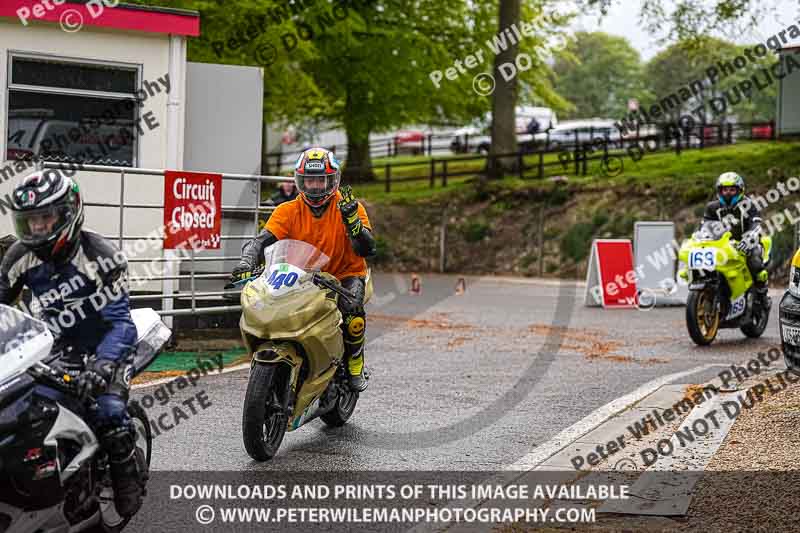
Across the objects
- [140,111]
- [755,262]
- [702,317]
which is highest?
[140,111]

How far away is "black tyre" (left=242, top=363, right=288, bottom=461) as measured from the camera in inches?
273

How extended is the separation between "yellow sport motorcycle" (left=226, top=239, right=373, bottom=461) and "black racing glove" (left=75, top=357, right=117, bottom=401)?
1.76 meters

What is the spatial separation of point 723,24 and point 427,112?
33.7 ft

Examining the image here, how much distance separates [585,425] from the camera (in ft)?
28.3

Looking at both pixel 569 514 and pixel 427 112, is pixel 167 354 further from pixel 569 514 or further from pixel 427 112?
pixel 427 112

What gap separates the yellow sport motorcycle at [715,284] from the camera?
13.3m

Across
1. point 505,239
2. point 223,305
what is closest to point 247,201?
point 223,305

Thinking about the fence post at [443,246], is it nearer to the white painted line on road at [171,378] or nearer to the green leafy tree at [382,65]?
the green leafy tree at [382,65]

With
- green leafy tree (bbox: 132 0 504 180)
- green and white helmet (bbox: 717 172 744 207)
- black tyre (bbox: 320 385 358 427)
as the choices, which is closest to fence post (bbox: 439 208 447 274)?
green leafy tree (bbox: 132 0 504 180)

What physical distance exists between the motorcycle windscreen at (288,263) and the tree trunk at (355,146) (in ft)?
95.9

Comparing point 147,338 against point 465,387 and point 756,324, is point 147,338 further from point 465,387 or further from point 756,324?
point 756,324

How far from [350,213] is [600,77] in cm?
9366

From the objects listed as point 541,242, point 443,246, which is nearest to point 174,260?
point 541,242

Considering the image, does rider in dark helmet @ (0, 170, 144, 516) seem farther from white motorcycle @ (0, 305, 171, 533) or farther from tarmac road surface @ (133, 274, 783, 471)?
tarmac road surface @ (133, 274, 783, 471)
